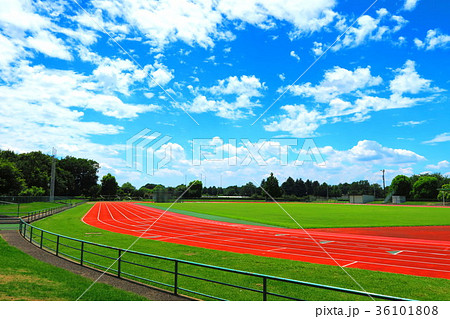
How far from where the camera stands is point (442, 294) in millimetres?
9906

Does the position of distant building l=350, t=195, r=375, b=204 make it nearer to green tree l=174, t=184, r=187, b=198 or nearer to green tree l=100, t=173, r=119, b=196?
green tree l=174, t=184, r=187, b=198

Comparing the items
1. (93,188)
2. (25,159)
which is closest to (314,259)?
(25,159)

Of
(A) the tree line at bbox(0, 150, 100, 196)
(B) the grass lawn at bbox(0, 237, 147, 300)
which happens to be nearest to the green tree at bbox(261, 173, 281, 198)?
(A) the tree line at bbox(0, 150, 100, 196)

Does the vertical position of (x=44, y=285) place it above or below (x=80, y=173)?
below

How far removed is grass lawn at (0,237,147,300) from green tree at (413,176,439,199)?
408 feet

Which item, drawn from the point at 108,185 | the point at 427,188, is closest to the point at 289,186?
the point at 427,188

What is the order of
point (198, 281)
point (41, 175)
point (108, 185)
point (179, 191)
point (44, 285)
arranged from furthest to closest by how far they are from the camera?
point (108, 185)
point (179, 191)
point (41, 175)
point (198, 281)
point (44, 285)

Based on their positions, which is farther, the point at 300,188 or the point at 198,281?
the point at 300,188

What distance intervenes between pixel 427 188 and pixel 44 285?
5019 inches

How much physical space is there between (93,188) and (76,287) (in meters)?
130

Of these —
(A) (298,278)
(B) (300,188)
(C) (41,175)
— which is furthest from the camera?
(B) (300,188)

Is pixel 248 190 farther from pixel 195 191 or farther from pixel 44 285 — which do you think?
pixel 44 285

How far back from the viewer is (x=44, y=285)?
897 cm

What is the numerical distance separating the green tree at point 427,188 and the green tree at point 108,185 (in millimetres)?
115010
